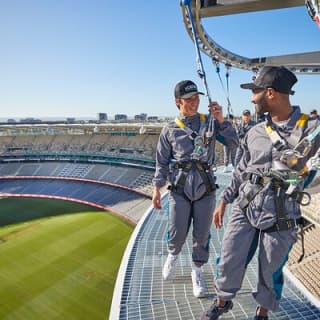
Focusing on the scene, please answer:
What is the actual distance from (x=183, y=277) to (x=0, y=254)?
13.1 m

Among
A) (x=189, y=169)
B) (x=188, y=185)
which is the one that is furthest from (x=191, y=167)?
(x=188, y=185)

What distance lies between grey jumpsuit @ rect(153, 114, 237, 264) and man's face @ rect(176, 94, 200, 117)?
71mm

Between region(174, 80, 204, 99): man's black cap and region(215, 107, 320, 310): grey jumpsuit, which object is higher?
region(174, 80, 204, 99): man's black cap

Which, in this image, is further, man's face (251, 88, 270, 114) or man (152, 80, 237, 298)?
man (152, 80, 237, 298)

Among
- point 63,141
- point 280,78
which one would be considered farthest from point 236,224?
point 63,141

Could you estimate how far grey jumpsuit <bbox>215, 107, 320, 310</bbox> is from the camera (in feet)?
7.16

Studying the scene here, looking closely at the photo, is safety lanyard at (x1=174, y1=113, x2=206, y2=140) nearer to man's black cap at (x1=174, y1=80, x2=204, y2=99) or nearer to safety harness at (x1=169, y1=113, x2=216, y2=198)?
safety harness at (x1=169, y1=113, x2=216, y2=198)

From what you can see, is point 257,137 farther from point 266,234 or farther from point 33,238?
point 33,238

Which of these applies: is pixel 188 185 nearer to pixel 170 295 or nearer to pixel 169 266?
pixel 169 266

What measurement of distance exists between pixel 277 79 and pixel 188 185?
1.57 meters

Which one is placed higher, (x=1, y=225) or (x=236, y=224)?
(x=236, y=224)

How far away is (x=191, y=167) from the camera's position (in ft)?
10.4

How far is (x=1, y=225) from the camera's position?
16781 mm

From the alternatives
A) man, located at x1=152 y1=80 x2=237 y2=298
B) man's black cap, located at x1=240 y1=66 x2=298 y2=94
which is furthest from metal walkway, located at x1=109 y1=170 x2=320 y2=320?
man's black cap, located at x1=240 y1=66 x2=298 y2=94
